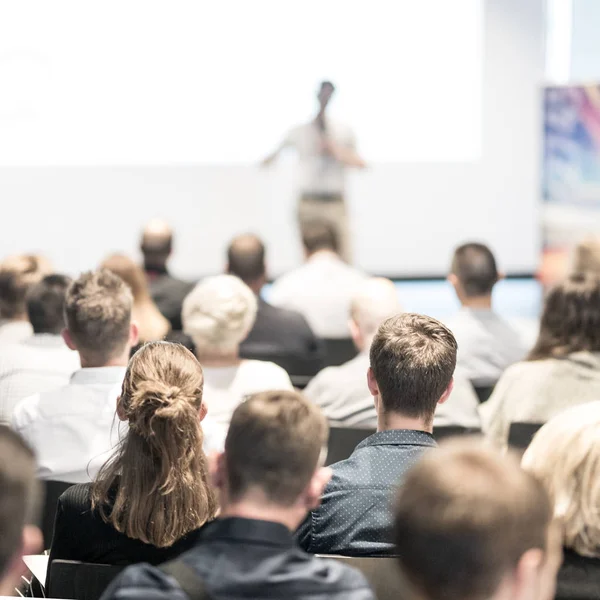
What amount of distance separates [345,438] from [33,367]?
3.68 ft

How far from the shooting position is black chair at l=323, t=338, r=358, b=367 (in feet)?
14.6

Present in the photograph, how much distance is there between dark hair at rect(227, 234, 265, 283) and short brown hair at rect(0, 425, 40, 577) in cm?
358

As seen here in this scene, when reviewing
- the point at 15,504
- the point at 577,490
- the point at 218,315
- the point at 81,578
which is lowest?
the point at 81,578

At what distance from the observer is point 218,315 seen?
3.32 metres

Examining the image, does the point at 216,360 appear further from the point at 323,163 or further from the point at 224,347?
the point at 323,163

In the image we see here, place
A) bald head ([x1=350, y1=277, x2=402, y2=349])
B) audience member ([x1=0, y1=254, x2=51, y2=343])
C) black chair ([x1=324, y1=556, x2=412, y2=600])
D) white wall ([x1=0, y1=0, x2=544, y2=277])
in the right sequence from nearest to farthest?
black chair ([x1=324, y1=556, x2=412, y2=600])
bald head ([x1=350, y1=277, x2=402, y2=349])
audience member ([x1=0, y1=254, x2=51, y2=343])
white wall ([x1=0, y1=0, x2=544, y2=277])

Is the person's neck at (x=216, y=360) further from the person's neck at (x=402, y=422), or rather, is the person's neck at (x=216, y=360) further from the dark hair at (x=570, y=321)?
the person's neck at (x=402, y=422)

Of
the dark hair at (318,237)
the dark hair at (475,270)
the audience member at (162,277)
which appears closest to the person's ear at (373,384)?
the dark hair at (475,270)

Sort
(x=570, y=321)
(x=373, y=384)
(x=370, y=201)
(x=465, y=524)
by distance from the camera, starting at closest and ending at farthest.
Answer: (x=465, y=524) < (x=373, y=384) < (x=570, y=321) < (x=370, y=201)

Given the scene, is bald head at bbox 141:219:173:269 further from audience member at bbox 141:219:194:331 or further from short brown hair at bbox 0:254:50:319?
short brown hair at bbox 0:254:50:319

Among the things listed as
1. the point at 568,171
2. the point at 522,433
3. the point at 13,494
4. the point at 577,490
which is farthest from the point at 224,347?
the point at 568,171

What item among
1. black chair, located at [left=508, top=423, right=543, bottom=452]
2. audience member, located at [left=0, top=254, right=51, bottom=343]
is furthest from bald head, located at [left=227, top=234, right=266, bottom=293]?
black chair, located at [left=508, top=423, right=543, bottom=452]

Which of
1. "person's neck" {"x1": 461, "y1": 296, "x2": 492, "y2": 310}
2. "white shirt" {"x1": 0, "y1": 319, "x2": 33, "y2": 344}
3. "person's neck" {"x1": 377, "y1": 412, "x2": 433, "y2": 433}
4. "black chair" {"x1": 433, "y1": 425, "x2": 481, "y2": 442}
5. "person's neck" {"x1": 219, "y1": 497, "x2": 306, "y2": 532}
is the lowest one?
"black chair" {"x1": 433, "y1": 425, "x2": 481, "y2": 442}

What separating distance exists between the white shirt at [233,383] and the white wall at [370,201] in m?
6.12
